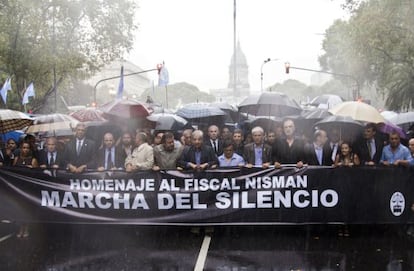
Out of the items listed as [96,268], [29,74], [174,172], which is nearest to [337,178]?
[174,172]

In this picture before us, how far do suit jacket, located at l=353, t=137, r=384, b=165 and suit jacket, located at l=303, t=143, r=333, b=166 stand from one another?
42 centimetres

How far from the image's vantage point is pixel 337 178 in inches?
307

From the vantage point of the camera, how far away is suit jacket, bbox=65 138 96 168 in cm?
869

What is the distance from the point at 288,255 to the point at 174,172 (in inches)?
77.3

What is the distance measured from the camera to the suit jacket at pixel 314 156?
8258mm

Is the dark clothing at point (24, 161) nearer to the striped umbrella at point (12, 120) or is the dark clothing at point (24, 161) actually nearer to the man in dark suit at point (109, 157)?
the man in dark suit at point (109, 157)

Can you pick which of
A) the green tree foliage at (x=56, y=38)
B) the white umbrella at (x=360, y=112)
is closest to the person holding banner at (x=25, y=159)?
the white umbrella at (x=360, y=112)

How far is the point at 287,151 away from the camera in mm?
8375

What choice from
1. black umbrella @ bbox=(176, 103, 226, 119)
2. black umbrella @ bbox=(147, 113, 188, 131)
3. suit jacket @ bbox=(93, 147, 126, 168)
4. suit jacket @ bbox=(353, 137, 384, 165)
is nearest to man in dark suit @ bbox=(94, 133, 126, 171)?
suit jacket @ bbox=(93, 147, 126, 168)

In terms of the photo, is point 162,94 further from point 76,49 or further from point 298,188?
point 298,188

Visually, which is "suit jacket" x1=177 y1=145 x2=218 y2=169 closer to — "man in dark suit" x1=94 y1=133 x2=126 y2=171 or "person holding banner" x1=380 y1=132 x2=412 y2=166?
"man in dark suit" x1=94 y1=133 x2=126 y2=171

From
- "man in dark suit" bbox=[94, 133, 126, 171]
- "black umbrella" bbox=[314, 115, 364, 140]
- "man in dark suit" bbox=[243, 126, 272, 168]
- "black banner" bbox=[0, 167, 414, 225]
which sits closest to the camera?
"black banner" bbox=[0, 167, 414, 225]

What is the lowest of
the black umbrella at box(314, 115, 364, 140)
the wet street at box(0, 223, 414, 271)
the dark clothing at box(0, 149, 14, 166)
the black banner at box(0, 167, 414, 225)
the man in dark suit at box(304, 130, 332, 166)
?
the wet street at box(0, 223, 414, 271)

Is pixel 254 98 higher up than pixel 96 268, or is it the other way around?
pixel 254 98
